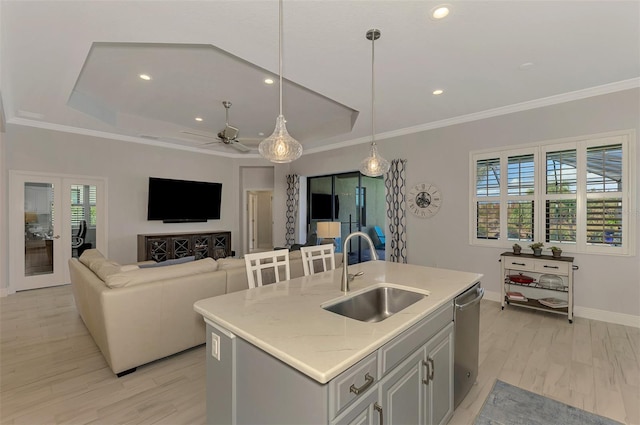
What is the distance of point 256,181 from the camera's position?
7742 mm

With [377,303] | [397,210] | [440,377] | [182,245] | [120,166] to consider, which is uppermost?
[120,166]

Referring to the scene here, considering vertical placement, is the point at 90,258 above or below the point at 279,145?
below

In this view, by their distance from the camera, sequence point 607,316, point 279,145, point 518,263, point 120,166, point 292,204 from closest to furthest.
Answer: point 279,145 → point 607,316 → point 518,263 → point 120,166 → point 292,204

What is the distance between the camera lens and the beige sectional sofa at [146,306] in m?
2.35

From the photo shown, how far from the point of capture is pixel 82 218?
5.44 meters

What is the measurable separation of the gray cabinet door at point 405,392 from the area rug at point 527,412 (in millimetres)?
786

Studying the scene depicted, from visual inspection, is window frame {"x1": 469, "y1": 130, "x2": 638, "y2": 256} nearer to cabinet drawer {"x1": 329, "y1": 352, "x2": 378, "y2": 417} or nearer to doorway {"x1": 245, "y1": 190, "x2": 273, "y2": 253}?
cabinet drawer {"x1": 329, "y1": 352, "x2": 378, "y2": 417}

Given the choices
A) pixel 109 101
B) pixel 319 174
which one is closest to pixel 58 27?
pixel 109 101

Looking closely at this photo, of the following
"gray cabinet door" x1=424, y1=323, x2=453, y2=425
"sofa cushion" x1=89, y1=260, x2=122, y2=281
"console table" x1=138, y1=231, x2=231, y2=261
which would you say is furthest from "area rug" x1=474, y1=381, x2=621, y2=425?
"console table" x1=138, y1=231, x2=231, y2=261

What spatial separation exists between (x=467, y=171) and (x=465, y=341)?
3.35 meters

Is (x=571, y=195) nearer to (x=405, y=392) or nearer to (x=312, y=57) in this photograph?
(x=312, y=57)

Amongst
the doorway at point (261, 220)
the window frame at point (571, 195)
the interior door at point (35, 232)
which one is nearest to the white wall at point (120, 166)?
the interior door at point (35, 232)

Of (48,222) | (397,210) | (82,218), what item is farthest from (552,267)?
(48,222)

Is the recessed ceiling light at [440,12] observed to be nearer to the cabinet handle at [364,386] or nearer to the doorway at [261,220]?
the cabinet handle at [364,386]
